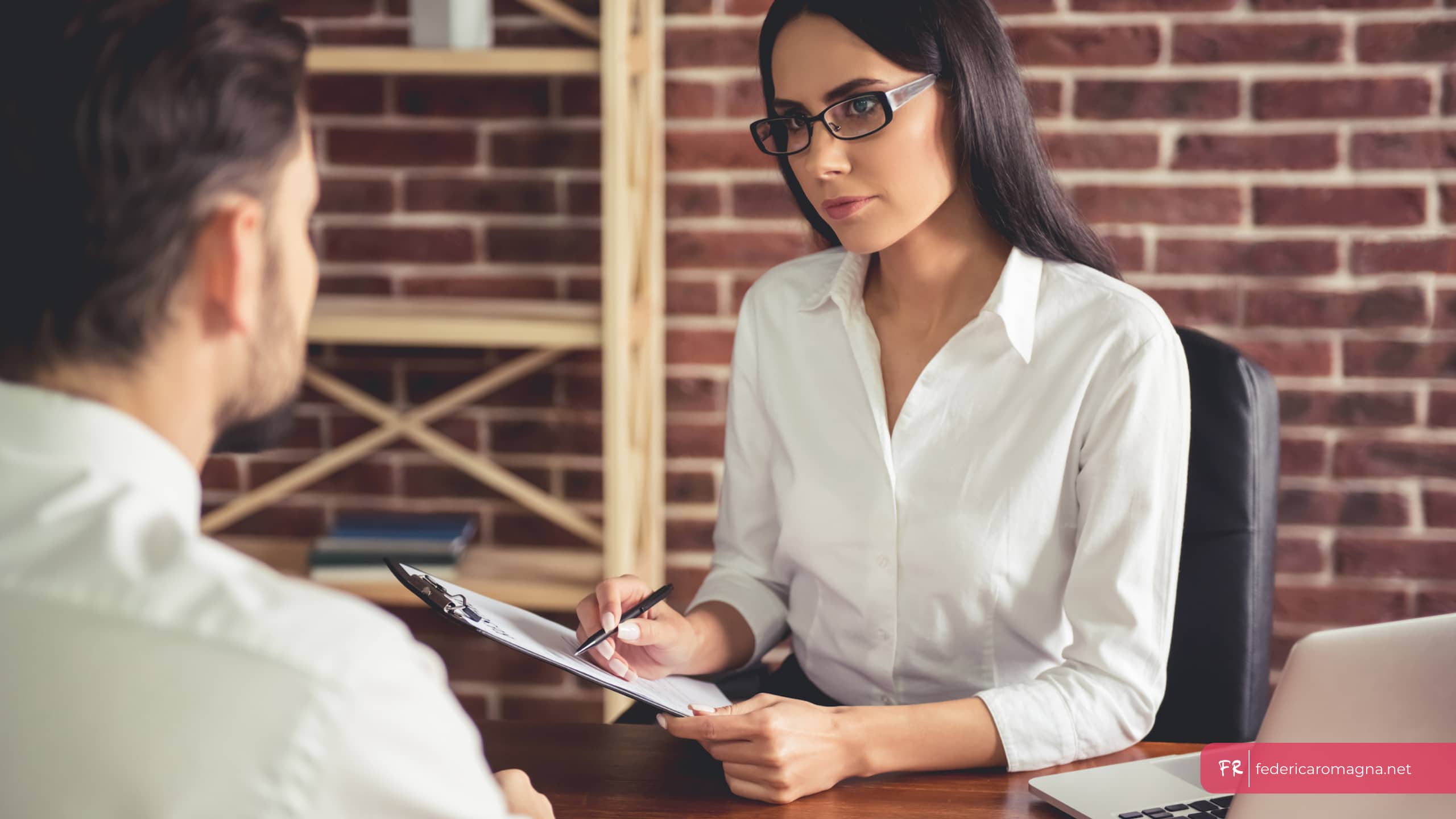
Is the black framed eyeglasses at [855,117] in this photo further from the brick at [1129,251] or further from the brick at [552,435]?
the brick at [552,435]

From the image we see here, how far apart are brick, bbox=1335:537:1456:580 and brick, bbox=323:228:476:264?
5.20 ft

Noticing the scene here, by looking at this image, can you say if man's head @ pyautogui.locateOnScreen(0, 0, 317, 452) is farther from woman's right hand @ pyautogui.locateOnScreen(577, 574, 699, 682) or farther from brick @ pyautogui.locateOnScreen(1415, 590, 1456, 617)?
brick @ pyautogui.locateOnScreen(1415, 590, 1456, 617)

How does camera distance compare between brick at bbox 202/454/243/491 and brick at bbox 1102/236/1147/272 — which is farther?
brick at bbox 202/454/243/491

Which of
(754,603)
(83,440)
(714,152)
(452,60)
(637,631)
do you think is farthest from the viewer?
(714,152)

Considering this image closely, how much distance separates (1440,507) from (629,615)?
1.48 m

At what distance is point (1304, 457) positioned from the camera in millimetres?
1969

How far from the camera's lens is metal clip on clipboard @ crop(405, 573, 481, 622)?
96 cm

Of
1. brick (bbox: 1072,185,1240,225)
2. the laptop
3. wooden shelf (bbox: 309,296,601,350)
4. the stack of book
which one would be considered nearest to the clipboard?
the laptop

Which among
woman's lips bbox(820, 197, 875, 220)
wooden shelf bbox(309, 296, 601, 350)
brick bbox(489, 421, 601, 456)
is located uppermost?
woman's lips bbox(820, 197, 875, 220)

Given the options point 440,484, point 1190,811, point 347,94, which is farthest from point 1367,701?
point 347,94

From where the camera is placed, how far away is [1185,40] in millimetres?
1908

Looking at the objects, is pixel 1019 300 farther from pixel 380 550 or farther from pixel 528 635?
pixel 380 550

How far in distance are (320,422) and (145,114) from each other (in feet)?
5.52

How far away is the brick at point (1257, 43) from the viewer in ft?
6.16
